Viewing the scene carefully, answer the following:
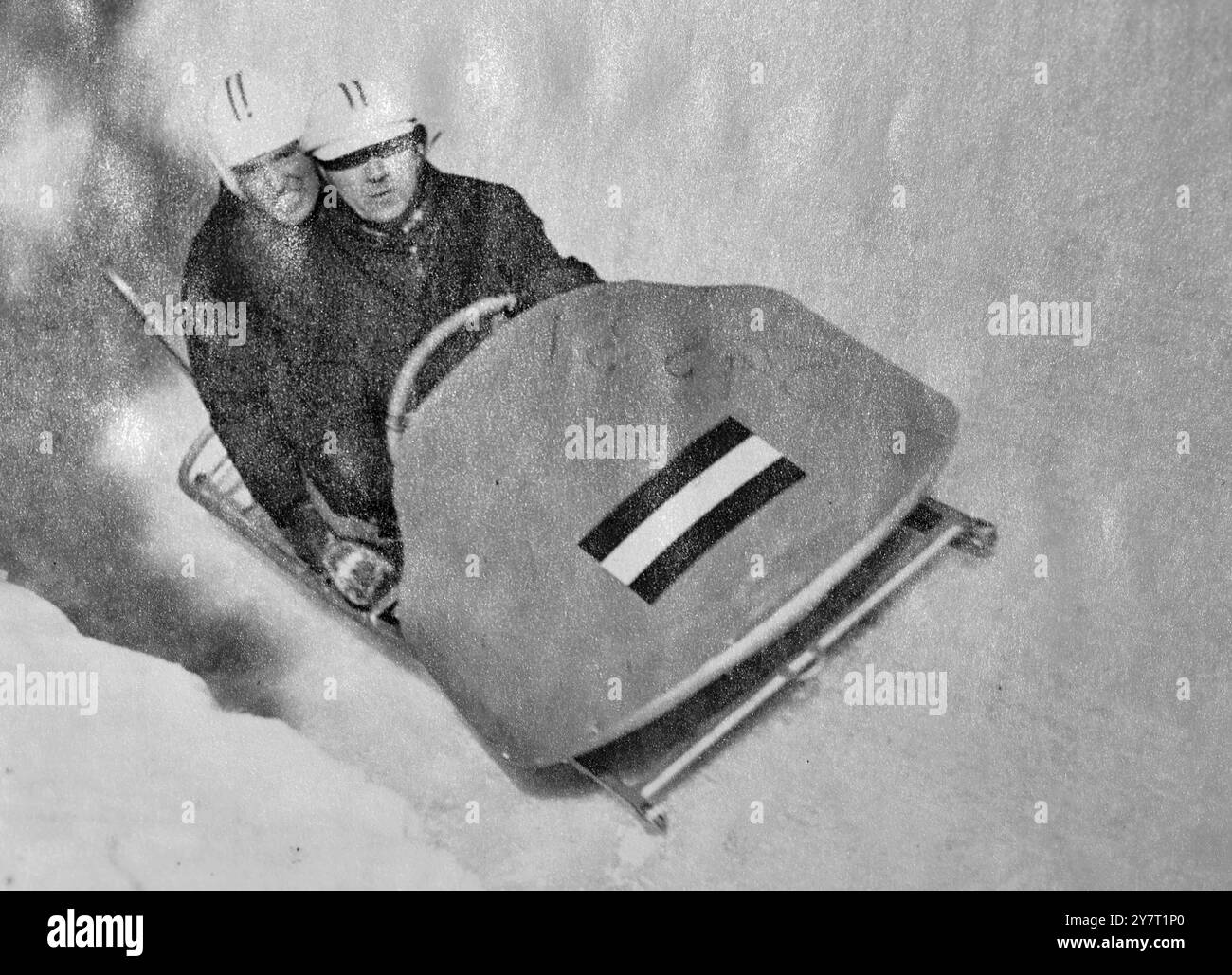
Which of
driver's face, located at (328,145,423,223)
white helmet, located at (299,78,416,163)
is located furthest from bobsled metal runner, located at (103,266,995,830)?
white helmet, located at (299,78,416,163)

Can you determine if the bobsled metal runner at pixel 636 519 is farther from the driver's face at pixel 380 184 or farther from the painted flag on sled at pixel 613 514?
the driver's face at pixel 380 184

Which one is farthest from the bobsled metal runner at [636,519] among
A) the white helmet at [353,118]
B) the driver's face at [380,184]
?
the white helmet at [353,118]

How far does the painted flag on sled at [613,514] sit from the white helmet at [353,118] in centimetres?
35

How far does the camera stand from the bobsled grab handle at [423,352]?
2.02 m

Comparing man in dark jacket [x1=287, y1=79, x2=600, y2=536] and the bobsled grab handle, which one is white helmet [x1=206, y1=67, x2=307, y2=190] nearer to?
man in dark jacket [x1=287, y1=79, x2=600, y2=536]

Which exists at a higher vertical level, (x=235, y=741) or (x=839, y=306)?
(x=839, y=306)

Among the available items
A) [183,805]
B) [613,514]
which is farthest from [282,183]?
[183,805]

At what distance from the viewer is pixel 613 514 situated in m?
2.01

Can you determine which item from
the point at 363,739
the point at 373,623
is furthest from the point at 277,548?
the point at 363,739

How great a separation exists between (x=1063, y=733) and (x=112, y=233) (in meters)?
1.66

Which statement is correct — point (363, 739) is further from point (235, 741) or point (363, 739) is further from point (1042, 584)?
point (1042, 584)

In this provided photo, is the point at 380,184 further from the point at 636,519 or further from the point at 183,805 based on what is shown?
the point at 183,805

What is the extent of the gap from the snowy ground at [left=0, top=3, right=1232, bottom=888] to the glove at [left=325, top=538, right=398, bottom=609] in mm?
72

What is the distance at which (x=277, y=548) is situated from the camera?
208 centimetres
